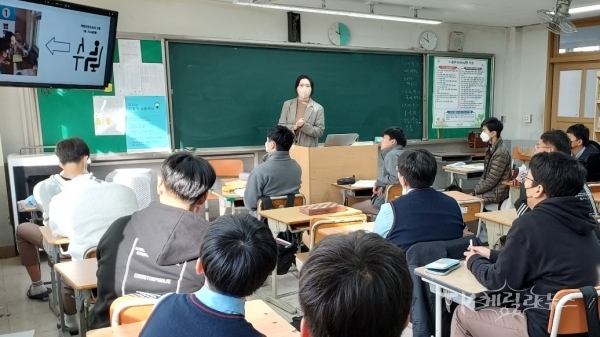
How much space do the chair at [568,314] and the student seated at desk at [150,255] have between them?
51.1 inches

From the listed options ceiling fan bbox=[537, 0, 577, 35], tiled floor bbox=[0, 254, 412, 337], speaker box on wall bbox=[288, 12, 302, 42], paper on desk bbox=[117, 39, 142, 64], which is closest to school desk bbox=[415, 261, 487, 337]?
tiled floor bbox=[0, 254, 412, 337]

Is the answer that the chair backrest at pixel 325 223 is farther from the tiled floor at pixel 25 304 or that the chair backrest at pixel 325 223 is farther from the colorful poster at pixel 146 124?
the colorful poster at pixel 146 124

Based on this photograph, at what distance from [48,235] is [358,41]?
480 centimetres

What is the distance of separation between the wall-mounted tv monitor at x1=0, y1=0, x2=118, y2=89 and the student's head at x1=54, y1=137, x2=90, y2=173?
75 centimetres

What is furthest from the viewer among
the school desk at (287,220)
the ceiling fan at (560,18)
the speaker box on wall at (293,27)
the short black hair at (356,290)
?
the speaker box on wall at (293,27)

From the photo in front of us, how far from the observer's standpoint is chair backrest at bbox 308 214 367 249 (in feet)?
9.25

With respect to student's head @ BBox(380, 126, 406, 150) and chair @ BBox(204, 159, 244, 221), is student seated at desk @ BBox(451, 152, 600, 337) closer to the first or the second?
student's head @ BBox(380, 126, 406, 150)

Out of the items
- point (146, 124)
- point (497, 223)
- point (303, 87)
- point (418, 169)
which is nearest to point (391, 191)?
point (497, 223)

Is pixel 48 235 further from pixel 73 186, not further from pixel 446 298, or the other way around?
pixel 446 298

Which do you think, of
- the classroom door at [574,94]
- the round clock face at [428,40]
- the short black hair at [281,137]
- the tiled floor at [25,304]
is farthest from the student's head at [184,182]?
the classroom door at [574,94]

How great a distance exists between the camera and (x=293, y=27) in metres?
5.81

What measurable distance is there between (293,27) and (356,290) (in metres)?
5.42

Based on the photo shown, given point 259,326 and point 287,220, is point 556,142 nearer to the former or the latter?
point 287,220

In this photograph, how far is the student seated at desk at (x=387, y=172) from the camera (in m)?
4.20
